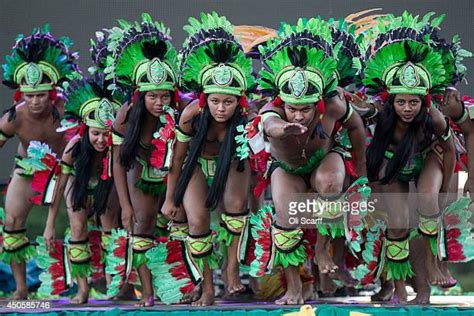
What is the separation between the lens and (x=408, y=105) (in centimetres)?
604

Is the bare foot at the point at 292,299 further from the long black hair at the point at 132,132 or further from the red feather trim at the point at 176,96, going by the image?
the red feather trim at the point at 176,96

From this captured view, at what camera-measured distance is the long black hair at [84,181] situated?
6.57 metres

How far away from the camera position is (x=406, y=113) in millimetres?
6051

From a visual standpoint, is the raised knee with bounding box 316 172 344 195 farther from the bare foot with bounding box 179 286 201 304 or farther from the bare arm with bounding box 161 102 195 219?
the bare foot with bounding box 179 286 201 304

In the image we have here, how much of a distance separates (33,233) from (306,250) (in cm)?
204

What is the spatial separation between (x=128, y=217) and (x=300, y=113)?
1.27m

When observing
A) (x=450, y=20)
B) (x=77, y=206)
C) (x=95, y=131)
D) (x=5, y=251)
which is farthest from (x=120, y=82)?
(x=450, y=20)

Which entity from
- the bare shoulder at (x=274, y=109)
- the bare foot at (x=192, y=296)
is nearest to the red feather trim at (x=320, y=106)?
the bare shoulder at (x=274, y=109)

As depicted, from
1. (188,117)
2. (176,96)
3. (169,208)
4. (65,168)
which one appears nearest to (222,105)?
(188,117)

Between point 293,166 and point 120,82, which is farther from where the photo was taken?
Result: point 120,82

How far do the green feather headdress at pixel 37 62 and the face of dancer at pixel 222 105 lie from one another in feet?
3.65

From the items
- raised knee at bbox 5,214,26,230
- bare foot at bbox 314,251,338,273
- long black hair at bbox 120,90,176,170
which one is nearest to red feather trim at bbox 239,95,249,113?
long black hair at bbox 120,90,176,170

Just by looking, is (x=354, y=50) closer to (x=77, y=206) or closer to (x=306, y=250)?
(x=306, y=250)

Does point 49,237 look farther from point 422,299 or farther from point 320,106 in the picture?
point 422,299
